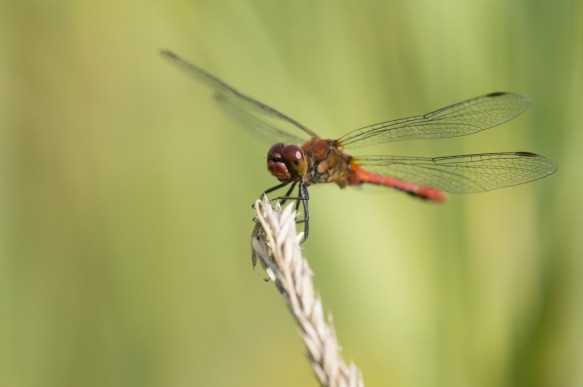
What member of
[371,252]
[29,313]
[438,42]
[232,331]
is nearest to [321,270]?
[371,252]

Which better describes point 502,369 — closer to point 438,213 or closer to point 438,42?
point 438,213

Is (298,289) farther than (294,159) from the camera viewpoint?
No

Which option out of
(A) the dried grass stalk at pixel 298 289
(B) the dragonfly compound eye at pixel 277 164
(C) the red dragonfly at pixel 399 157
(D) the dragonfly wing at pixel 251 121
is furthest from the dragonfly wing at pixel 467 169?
(A) the dried grass stalk at pixel 298 289

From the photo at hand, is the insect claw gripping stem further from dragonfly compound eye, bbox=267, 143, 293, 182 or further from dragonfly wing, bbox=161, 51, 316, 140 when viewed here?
dragonfly wing, bbox=161, 51, 316, 140

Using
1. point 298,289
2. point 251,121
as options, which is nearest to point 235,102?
point 251,121

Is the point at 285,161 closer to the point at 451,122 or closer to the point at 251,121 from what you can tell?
the point at 251,121

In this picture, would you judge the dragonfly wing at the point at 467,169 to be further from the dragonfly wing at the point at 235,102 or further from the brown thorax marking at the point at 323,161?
the dragonfly wing at the point at 235,102

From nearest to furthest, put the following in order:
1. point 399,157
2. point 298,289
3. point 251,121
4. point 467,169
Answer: point 298,289 → point 467,169 → point 399,157 → point 251,121
